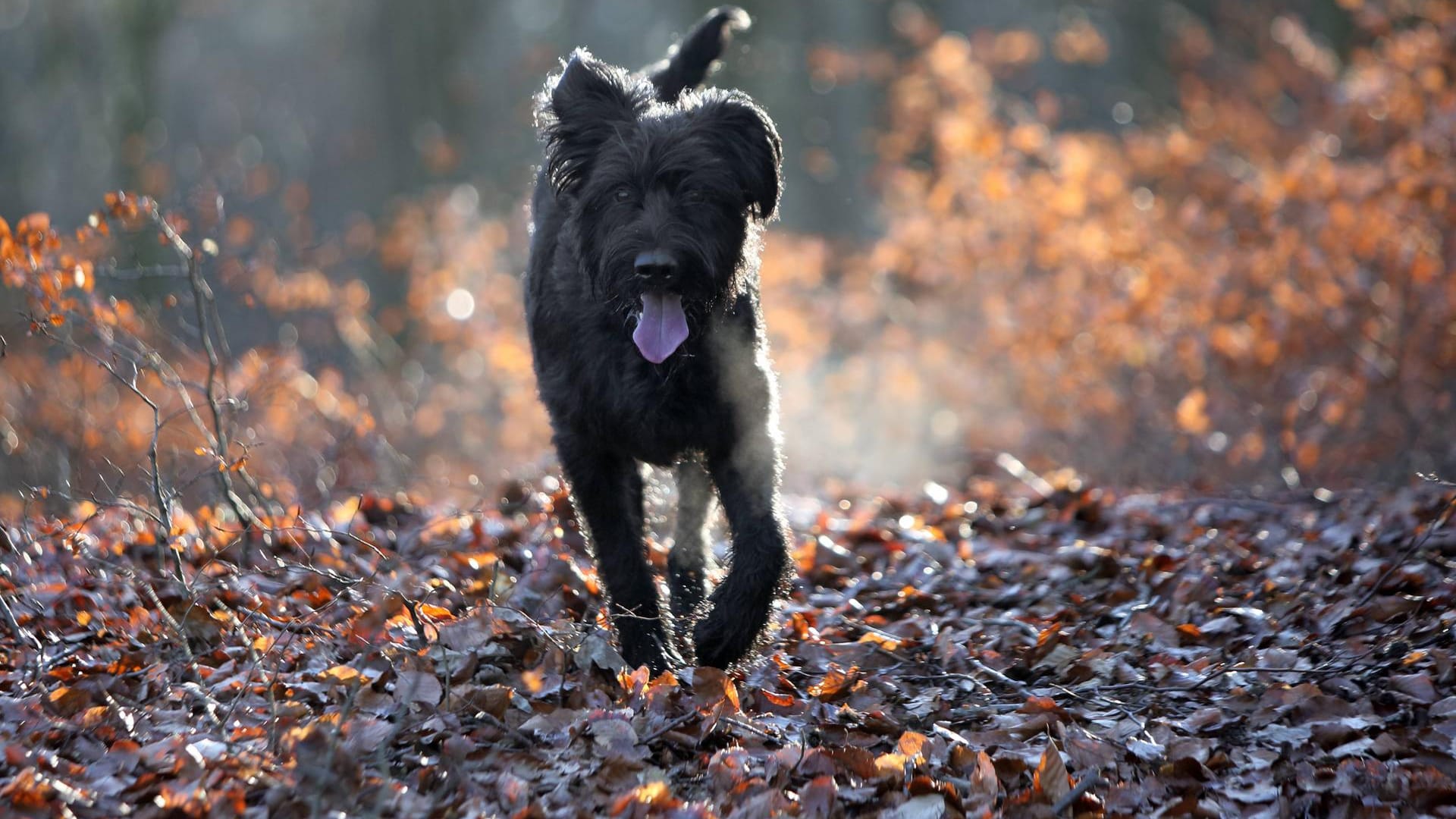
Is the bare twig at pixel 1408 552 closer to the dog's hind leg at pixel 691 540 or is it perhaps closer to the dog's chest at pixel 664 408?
the dog's chest at pixel 664 408

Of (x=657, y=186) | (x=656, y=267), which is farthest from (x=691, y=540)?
(x=657, y=186)

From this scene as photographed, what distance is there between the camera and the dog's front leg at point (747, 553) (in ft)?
13.7

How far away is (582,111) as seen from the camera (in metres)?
4.59

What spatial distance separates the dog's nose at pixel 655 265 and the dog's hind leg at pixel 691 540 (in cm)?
115

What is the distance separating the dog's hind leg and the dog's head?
1.03 meters

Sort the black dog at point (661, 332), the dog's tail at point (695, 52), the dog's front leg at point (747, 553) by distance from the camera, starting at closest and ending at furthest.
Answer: the dog's front leg at point (747, 553), the black dog at point (661, 332), the dog's tail at point (695, 52)

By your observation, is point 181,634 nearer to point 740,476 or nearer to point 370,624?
point 370,624

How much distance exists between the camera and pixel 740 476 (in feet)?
14.6

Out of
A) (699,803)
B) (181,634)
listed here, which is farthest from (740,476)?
(181,634)

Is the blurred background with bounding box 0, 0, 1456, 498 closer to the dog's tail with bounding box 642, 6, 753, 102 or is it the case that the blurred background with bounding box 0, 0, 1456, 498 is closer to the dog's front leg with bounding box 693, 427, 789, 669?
the dog's front leg with bounding box 693, 427, 789, 669

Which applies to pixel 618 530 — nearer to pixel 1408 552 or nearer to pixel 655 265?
pixel 655 265

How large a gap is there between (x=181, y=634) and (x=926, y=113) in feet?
46.5

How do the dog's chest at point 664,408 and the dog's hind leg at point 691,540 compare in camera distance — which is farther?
the dog's hind leg at point 691,540

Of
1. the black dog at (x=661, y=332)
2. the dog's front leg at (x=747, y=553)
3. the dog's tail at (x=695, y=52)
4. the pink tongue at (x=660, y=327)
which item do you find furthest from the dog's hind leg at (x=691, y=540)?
the dog's tail at (x=695, y=52)
